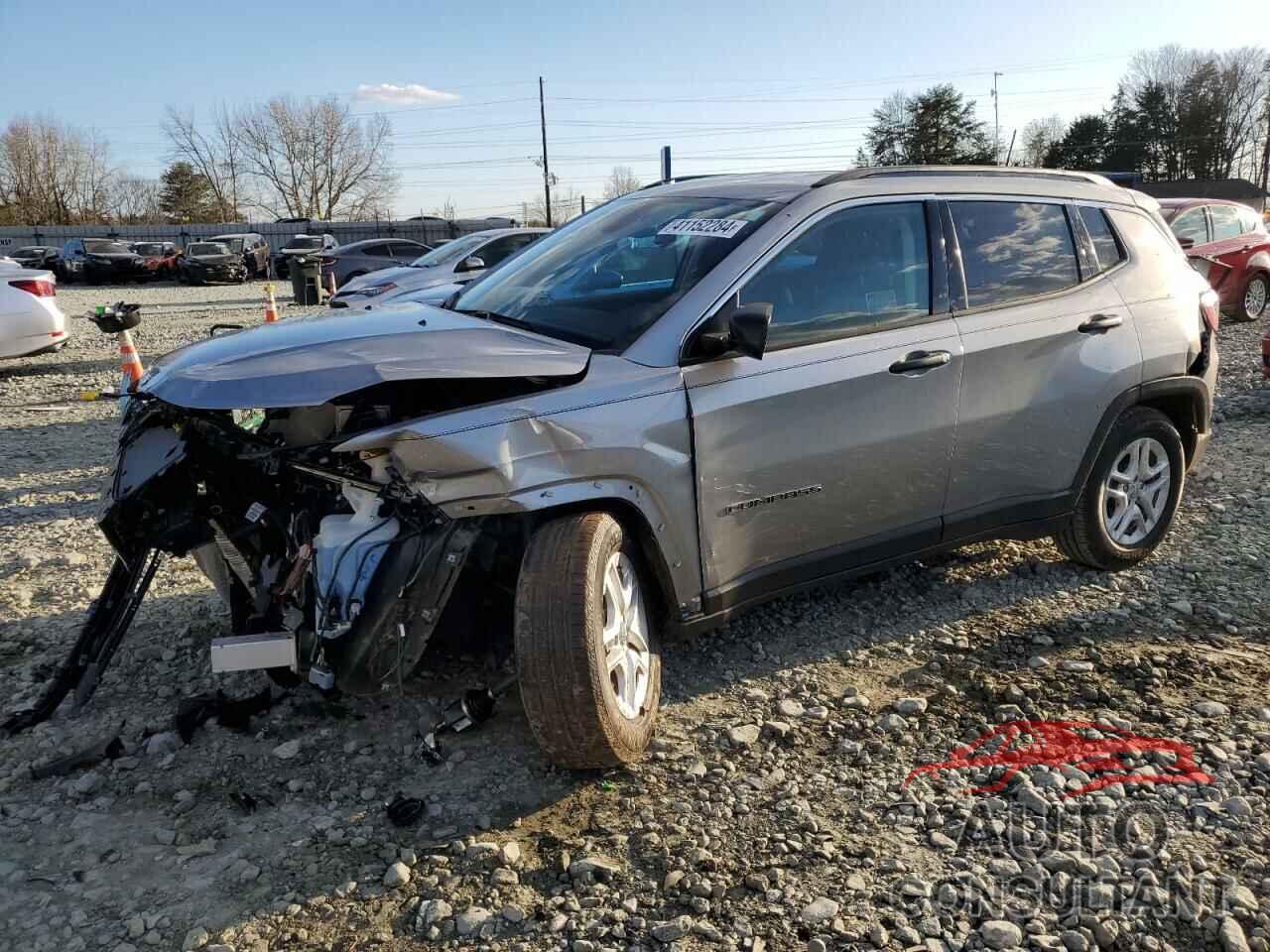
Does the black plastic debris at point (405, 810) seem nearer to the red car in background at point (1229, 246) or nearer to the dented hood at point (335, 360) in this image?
the dented hood at point (335, 360)

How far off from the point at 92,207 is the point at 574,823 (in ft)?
303

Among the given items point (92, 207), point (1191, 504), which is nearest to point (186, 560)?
point (1191, 504)

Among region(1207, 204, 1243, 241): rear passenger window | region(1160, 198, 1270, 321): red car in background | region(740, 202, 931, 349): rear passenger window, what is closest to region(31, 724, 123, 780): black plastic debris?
region(740, 202, 931, 349): rear passenger window

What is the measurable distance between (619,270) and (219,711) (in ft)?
7.17

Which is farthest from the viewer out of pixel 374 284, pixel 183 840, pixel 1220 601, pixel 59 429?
pixel 374 284

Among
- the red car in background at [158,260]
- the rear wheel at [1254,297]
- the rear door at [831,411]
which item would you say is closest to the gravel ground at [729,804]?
the rear door at [831,411]

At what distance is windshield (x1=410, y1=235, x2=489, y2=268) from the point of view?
1400cm

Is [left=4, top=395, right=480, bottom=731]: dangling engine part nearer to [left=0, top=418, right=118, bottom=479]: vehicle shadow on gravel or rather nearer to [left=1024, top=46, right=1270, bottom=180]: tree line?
[left=0, top=418, right=118, bottom=479]: vehicle shadow on gravel

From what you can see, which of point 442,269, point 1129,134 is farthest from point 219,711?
point 1129,134

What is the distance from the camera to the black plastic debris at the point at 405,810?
2.98 m

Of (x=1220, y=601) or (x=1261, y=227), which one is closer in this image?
(x=1220, y=601)

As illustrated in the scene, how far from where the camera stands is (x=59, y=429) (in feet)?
28.9

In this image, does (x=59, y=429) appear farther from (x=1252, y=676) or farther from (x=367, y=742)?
(x=1252, y=676)

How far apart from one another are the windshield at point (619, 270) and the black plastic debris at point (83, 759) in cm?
204
